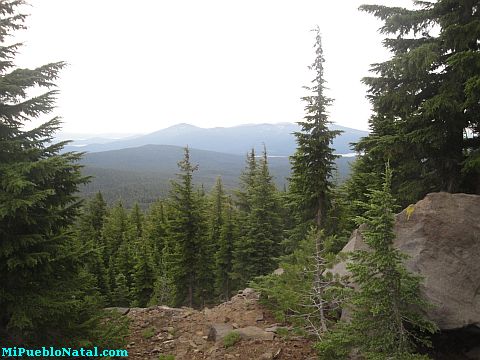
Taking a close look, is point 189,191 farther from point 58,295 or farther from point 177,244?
point 58,295

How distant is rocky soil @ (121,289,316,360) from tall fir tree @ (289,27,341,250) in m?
8.49

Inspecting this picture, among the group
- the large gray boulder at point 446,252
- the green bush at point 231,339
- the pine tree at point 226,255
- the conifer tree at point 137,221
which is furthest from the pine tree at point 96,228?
the large gray boulder at point 446,252

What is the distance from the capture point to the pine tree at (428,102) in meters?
9.60

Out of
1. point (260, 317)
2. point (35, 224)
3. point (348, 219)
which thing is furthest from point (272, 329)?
point (35, 224)

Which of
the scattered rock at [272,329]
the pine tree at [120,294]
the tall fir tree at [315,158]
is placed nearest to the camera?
the scattered rock at [272,329]

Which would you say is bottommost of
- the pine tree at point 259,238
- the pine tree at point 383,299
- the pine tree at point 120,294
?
the pine tree at point 120,294

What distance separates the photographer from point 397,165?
1295 centimetres

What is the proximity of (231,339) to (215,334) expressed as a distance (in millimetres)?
912

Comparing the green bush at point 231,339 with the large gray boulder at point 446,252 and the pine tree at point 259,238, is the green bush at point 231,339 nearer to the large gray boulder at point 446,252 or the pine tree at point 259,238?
the large gray boulder at point 446,252

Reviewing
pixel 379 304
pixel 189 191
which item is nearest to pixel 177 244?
pixel 189 191

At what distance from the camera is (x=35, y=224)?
27.0 ft

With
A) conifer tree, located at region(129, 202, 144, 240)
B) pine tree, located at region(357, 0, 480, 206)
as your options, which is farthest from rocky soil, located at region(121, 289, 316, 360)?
conifer tree, located at region(129, 202, 144, 240)

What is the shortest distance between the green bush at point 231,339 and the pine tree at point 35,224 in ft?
13.1

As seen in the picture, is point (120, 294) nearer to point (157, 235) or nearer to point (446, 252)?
point (157, 235)
